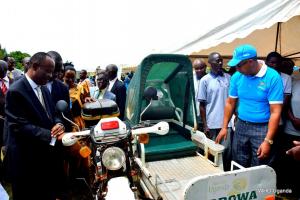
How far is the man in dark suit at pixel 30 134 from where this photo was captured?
269 cm

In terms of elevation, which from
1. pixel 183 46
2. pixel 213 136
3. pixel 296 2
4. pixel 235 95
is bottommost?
pixel 213 136

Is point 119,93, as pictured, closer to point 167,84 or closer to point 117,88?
point 117,88

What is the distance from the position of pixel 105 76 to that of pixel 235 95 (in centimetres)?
269

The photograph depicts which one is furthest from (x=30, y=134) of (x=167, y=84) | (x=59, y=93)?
(x=167, y=84)

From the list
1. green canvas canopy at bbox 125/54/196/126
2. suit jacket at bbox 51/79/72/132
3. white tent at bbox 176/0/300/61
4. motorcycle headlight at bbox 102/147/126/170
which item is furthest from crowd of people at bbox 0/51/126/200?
white tent at bbox 176/0/300/61

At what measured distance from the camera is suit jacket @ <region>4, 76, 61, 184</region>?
106 inches

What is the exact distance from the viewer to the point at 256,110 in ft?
10.5

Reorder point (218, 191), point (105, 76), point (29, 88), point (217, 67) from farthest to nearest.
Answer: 1. point (105, 76)
2. point (217, 67)
3. point (29, 88)
4. point (218, 191)

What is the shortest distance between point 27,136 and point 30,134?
0.11m

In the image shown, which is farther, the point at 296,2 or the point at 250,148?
the point at 250,148

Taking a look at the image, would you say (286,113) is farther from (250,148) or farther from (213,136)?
(213,136)

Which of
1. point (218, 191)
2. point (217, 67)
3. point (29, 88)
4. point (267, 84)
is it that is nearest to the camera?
point (218, 191)

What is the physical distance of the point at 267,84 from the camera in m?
3.09

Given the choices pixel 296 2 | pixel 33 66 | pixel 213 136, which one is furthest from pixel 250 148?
pixel 33 66
